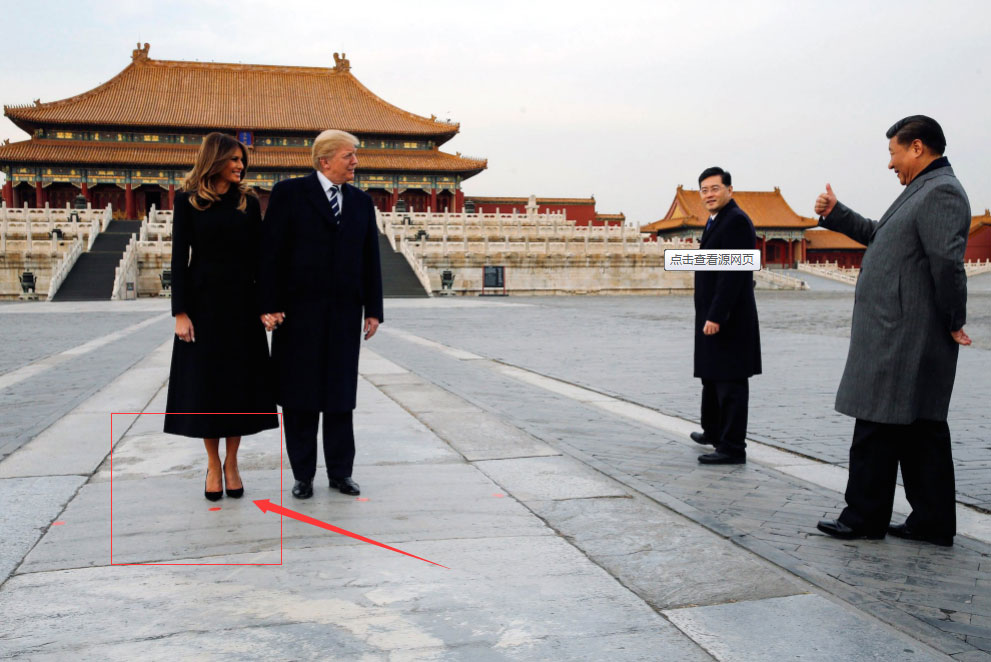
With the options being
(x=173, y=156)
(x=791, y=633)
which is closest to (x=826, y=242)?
(x=173, y=156)

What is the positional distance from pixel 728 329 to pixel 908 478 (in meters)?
1.42

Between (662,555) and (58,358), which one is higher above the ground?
(662,555)

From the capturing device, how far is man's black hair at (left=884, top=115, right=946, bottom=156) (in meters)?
3.15

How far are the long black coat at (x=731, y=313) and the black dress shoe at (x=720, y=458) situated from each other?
0.41 meters

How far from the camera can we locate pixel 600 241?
36625mm

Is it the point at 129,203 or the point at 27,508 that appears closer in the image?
the point at 27,508

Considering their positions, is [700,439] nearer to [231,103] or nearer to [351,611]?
[351,611]

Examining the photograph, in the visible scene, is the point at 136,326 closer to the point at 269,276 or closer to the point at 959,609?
the point at 269,276

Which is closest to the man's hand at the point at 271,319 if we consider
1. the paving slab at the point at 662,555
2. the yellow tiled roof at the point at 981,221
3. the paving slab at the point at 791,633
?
the paving slab at the point at 662,555

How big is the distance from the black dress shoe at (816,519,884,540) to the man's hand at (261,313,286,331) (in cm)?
239

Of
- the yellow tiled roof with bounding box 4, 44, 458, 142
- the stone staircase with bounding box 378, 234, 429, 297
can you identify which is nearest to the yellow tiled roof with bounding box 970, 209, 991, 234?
the yellow tiled roof with bounding box 4, 44, 458, 142

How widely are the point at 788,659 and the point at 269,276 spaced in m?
2.52

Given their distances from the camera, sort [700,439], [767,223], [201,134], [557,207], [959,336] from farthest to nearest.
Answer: [767,223] → [557,207] → [201,134] → [700,439] → [959,336]

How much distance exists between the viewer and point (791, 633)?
2275 millimetres
